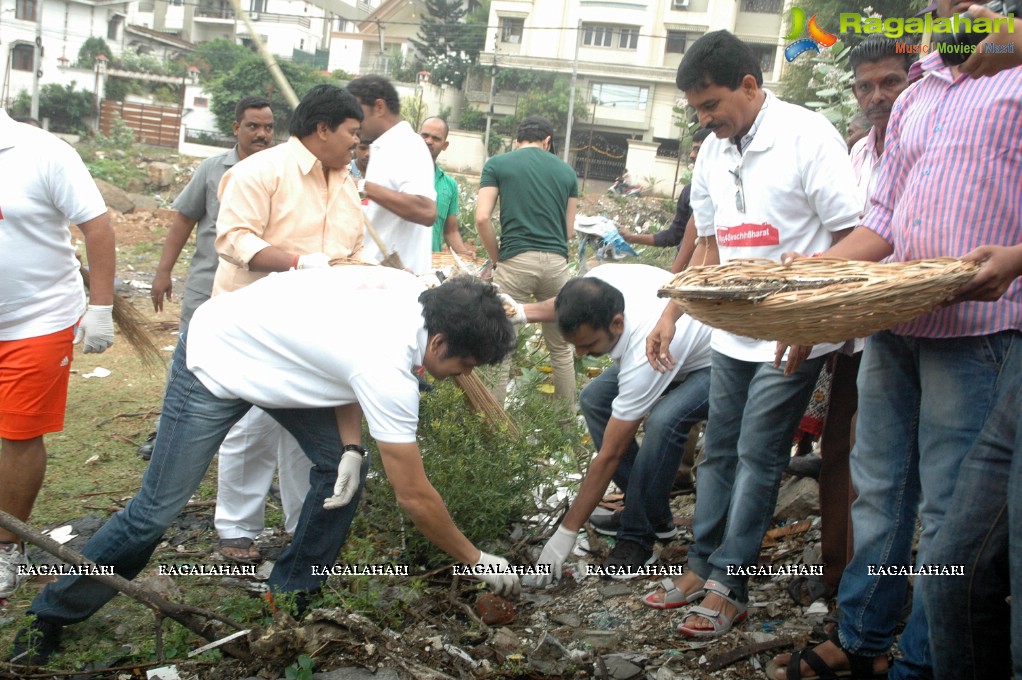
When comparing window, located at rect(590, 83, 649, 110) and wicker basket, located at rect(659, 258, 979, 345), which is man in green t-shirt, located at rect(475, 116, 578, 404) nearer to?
wicker basket, located at rect(659, 258, 979, 345)

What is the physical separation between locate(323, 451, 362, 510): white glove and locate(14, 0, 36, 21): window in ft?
142

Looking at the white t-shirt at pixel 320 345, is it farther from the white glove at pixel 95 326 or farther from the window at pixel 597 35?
the window at pixel 597 35

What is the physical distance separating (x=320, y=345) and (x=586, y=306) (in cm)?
114

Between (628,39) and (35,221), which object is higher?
(628,39)

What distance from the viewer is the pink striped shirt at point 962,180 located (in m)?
2.14

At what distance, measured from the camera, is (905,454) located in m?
2.42

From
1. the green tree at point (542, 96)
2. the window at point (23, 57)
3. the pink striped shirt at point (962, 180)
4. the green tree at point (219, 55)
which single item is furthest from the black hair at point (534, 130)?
the window at point (23, 57)

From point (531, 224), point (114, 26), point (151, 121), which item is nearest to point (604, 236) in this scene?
point (531, 224)

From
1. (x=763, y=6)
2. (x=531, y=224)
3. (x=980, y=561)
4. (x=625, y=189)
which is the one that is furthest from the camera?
(x=763, y=6)

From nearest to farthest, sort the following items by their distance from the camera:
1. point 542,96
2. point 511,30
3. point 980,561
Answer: point 980,561, point 542,96, point 511,30

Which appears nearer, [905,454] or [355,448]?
[905,454]

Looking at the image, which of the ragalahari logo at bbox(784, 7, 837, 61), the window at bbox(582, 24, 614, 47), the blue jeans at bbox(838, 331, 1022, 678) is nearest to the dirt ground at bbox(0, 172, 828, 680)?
the blue jeans at bbox(838, 331, 1022, 678)

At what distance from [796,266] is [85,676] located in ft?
7.73

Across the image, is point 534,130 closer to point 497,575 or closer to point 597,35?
point 497,575
